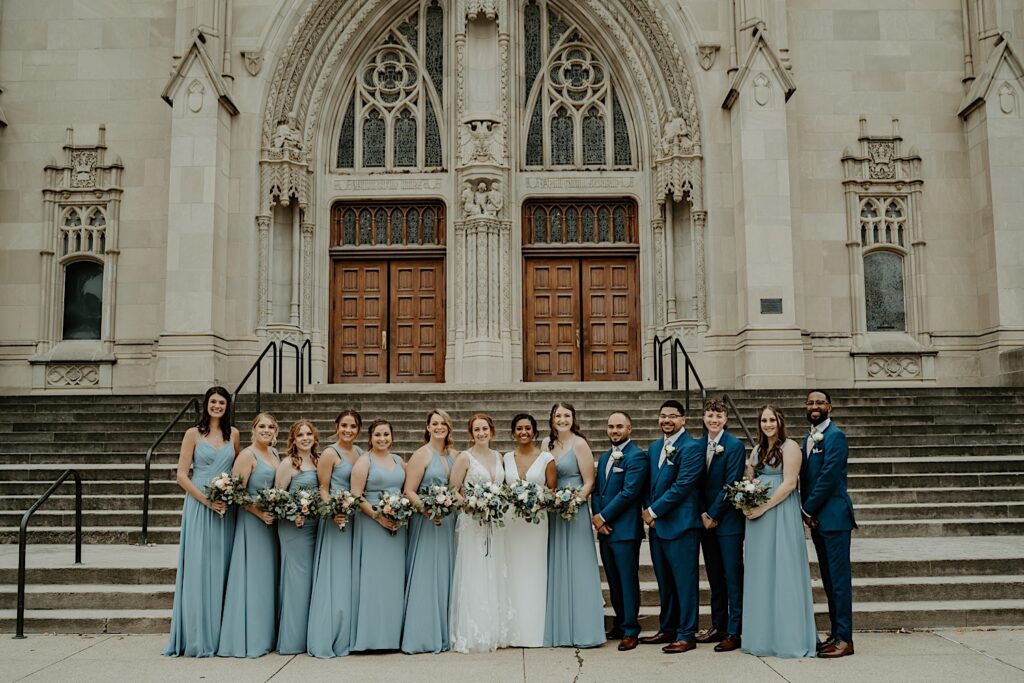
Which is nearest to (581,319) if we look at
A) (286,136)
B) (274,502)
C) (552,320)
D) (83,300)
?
(552,320)

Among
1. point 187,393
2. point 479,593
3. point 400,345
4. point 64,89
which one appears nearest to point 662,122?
point 400,345

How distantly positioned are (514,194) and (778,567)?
1306 cm

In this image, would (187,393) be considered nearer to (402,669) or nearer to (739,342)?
(739,342)

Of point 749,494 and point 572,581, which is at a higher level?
point 749,494

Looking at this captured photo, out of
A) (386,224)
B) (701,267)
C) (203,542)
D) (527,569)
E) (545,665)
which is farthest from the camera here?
(386,224)

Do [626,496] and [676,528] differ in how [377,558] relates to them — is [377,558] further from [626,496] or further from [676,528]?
[676,528]

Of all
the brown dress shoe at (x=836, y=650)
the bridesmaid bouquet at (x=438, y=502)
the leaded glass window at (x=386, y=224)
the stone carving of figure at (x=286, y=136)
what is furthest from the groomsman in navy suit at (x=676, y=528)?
the stone carving of figure at (x=286, y=136)

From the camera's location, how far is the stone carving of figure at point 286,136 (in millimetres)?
17734

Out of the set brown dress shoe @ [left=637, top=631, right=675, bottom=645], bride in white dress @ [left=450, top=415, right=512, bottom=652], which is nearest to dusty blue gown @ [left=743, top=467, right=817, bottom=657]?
brown dress shoe @ [left=637, top=631, right=675, bottom=645]

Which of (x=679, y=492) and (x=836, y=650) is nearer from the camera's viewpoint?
(x=836, y=650)

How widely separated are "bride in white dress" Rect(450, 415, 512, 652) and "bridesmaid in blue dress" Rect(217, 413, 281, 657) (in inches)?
51.7

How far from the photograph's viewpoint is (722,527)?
6.77 m

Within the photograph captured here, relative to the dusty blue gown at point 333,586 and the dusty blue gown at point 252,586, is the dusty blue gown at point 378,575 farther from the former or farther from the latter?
the dusty blue gown at point 252,586

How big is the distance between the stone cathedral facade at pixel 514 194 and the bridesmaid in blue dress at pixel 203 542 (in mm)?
9385
